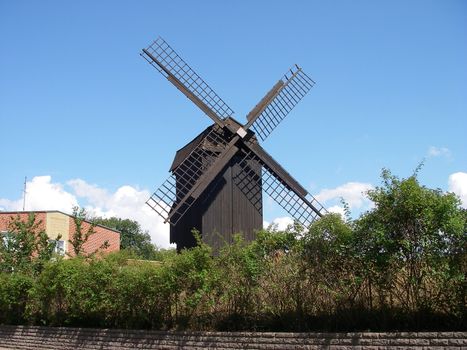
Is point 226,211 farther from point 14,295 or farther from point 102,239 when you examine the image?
point 102,239

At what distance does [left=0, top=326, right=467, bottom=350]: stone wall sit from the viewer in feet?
33.0

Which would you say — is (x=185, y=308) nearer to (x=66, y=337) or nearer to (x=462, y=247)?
(x=66, y=337)

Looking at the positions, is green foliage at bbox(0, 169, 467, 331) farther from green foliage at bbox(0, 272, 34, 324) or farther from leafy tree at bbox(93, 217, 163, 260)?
leafy tree at bbox(93, 217, 163, 260)

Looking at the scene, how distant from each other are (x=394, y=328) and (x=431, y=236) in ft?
6.64

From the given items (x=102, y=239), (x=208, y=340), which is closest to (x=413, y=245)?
(x=208, y=340)

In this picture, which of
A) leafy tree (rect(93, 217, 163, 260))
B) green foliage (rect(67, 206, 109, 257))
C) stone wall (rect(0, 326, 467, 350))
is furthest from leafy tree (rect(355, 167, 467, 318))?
leafy tree (rect(93, 217, 163, 260))

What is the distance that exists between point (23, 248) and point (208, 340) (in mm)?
10937

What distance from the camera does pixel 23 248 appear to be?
2120 cm

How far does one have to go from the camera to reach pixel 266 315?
42.5ft

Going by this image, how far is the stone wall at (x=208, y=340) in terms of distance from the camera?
33.0 ft

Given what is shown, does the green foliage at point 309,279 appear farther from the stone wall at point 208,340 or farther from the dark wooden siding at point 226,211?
the dark wooden siding at point 226,211

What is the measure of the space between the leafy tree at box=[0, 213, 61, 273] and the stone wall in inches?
92.3

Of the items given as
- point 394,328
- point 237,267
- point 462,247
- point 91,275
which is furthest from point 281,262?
point 91,275

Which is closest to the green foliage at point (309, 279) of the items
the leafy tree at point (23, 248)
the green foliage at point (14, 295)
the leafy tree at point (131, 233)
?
the green foliage at point (14, 295)
